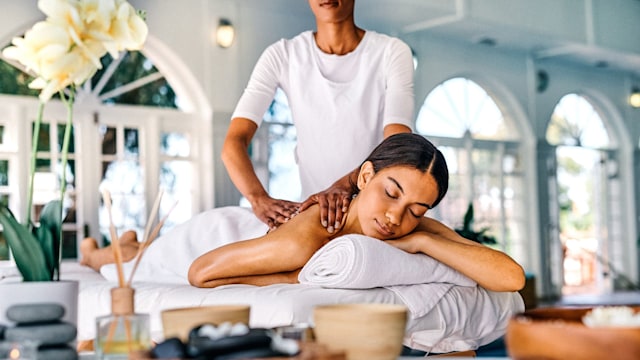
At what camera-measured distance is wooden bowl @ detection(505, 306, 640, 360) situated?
836mm

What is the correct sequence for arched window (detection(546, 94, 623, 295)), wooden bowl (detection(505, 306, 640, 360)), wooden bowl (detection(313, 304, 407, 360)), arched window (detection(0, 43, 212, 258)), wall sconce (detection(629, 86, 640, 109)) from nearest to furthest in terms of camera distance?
1. wooden bowl (detection(505, 306, 640, 360))
2. wooden bowl (detection(313, 304, 407, 360))
3. arched window (detection(0, 43, 212, 258))
4. arched window (detection(546, 94, 623, 295))
5. wall sconce (detection(629, 86, 640, 109))

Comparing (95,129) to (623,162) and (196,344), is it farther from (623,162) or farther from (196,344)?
(623,162)

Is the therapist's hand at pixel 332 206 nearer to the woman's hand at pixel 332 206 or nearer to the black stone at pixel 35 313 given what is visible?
the woman's hand at pixel 332 206

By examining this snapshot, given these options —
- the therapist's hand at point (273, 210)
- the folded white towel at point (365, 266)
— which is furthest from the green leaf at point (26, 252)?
the therapist's hand at point (273, 210)

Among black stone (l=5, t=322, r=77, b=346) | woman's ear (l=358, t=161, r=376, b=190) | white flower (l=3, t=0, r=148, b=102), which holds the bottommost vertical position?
black stone (l=5, t=322, r=77, b=346)

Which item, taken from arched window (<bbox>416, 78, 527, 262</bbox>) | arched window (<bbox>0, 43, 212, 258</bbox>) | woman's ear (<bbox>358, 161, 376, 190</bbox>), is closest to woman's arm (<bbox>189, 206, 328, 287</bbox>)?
woman's ear (<bbox>358, 161, 376, 190</bbox>)

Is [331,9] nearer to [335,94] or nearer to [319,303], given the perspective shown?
[335,94]

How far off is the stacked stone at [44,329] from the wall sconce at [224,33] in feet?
20.9

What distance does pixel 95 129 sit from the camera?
685 cm

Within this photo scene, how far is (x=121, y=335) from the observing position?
1.08 meters

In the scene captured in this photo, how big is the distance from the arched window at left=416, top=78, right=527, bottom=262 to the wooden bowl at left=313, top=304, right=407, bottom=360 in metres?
8.10

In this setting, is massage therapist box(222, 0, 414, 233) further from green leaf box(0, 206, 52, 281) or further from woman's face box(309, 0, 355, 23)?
green leaf box(0, 206, 52, 281)

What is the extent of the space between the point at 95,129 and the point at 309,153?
4.66 m

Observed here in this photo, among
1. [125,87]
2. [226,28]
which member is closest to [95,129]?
[125,87]
